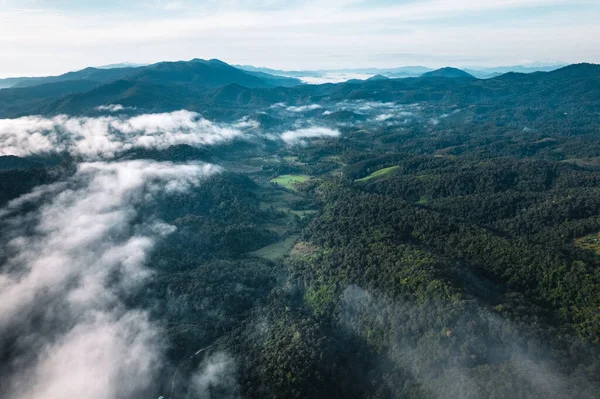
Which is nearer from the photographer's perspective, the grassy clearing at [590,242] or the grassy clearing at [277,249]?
the grassy clearing at [590,242]

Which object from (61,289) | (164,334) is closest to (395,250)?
(164,334)

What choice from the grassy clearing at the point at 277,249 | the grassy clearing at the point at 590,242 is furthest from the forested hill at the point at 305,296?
the grassy clearing at the point at 277,249

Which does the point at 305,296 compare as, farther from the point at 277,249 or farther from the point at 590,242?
the point at 590,242

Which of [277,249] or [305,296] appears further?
[277,249]

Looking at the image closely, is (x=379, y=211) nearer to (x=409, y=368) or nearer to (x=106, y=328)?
(x=409, y=368)

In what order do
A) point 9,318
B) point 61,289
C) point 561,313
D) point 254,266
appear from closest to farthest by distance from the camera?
point 561,313, point 9,318, point 61,289, point 254,266

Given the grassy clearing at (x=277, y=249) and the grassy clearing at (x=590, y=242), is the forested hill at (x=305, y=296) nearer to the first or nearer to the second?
the grassy clearing at (x=590, y=242)

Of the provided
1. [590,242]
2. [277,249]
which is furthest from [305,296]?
[590,242]
